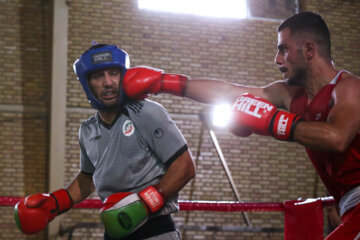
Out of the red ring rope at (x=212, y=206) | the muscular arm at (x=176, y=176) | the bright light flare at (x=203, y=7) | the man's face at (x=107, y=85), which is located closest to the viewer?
the muscular arm at (x=176, y=176)

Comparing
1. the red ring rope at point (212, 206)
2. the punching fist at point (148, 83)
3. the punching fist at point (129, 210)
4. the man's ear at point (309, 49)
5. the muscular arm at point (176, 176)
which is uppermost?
the man's ear at point (309, 49)

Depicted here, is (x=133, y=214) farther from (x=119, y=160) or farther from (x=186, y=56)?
(x=186, y=56)

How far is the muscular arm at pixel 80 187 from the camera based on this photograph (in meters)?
2.46

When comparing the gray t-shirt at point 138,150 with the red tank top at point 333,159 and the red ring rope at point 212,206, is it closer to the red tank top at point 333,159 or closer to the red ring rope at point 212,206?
the red tank top at point 333,159

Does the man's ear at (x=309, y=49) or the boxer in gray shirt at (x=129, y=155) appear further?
the man's ear at (x=309, y=49)

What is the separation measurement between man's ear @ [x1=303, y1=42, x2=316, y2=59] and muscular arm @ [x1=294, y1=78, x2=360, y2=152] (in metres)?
0.35

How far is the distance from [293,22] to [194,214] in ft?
19.9

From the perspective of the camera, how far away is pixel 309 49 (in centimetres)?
219

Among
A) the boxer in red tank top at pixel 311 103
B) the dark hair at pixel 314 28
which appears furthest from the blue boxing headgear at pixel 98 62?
the dark hair at pixel 314 28

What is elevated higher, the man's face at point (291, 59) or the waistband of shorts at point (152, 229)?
the man's face at point (291, 59)

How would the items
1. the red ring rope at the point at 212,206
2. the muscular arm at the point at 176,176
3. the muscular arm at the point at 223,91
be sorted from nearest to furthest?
the muscular arm at the point at 176,176 → the muscular arm at the point at 223,91 → the red ring rope at the point at 212,206

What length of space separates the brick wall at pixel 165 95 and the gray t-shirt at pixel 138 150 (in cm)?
574

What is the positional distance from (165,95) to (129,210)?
6242 mm

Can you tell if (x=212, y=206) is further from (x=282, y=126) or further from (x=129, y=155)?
(x=282, y=126)
